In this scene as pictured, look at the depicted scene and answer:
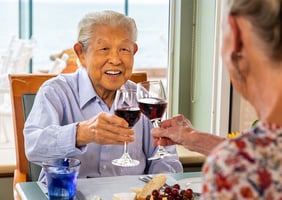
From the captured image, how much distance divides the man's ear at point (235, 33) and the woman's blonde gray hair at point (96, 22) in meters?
1.21

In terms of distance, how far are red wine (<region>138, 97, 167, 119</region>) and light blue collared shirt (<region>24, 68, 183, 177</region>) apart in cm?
27

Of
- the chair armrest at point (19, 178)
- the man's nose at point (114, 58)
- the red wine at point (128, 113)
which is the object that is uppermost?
the man's nose at point (114, 58)

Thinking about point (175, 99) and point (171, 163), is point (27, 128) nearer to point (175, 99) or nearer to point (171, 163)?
point (171, 163)

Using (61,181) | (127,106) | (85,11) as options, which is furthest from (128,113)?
(85,11)

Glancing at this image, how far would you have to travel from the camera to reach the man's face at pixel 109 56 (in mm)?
2023

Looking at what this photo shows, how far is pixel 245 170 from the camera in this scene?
2.44ft

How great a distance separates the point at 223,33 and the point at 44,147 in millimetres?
1114

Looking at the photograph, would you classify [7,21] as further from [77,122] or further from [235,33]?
[235,33]

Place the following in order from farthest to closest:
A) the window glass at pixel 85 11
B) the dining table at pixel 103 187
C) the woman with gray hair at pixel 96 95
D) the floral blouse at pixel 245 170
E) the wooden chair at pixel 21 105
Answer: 1. the window glass at pixel 85 11
2. the wooden chair at pixel 21 105
3. the woman with gray hair at pixel 96 95
4. the dining table at pixel 103 187
5. the floral blouse at pixel 245 170

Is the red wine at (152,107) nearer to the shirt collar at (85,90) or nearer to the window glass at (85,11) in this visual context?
the shirt collar at (85,90)

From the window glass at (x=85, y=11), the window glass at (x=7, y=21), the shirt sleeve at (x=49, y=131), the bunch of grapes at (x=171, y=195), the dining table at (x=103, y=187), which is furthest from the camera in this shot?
the window glass at (x=7, y=21)

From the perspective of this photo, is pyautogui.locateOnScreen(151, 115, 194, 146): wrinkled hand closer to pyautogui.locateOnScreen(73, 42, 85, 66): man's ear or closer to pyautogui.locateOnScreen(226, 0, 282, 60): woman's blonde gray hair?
pyautogui.locateOnScreen(73, 42, 85, 66): man's ear

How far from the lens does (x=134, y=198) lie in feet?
5.09

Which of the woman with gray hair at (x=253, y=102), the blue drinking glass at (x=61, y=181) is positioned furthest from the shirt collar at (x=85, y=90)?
the woman with gray hair at (x=253, y=102)
